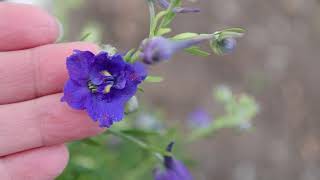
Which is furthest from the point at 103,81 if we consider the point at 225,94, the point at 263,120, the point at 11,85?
the point at 263,120

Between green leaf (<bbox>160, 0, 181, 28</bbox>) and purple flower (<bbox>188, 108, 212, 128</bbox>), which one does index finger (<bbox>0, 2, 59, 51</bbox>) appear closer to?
green leaf (<bbox>160, 0, 181, 28</bbox>)

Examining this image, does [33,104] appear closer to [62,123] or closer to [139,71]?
[62,123]

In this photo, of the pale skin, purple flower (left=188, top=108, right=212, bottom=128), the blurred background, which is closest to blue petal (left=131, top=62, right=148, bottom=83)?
the pale skin

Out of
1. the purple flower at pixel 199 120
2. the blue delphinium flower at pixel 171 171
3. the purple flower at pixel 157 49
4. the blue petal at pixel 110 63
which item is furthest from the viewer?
the purple flower at pixel 199 120

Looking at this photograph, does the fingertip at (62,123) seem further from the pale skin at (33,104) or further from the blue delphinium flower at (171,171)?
the blue delphinium flower at (171,171)

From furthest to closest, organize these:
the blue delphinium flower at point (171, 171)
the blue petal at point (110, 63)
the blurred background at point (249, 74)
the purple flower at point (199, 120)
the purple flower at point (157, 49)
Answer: the blurred background at point (249, 74) < the purple flower at point (199, 120) < the blue delphinium flower at point (171, 171) < the blue petal at point (110, 63) < the purple flower at point (157, 49)

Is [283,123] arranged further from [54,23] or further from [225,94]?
[54,23]

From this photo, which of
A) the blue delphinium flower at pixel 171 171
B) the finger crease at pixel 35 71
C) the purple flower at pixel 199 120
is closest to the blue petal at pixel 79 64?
the finger crease at pixel 35 71

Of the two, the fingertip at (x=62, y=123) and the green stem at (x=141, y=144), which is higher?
the fingertip at (x=62, y=123)
